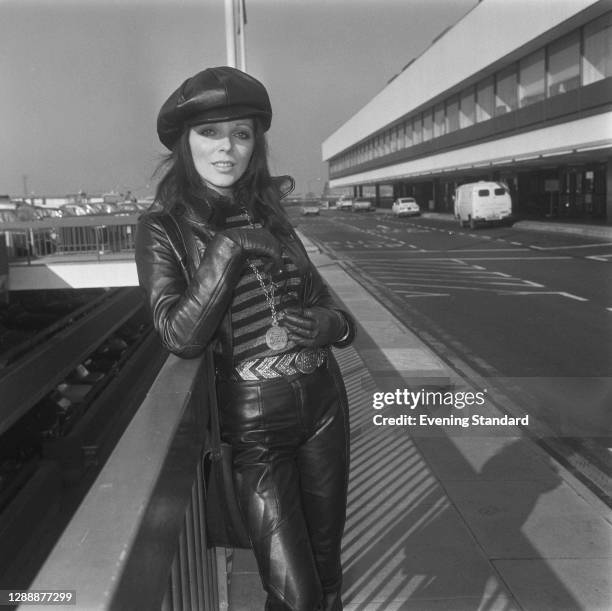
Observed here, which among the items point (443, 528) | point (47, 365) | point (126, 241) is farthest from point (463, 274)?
point (443, 528)

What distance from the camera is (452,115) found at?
41750mm

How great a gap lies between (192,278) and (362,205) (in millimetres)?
67449

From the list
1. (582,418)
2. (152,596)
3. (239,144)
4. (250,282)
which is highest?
(239,144)

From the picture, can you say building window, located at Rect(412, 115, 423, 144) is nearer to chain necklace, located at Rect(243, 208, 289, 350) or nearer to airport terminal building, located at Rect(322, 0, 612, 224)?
airport terminal building, located at Rect(322, 0, 612, 224)

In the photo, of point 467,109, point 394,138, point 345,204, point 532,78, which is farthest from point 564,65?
point 345,204

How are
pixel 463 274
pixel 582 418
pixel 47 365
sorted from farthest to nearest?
pixel 463 274 → pixel 47 365 → pixel 582 418

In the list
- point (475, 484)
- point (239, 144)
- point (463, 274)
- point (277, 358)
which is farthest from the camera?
point (463, 274)

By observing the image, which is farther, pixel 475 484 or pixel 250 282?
pixel 475 484

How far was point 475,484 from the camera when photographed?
441 centimetres

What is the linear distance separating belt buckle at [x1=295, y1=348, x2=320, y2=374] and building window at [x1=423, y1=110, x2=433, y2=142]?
152ft

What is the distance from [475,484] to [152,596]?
3488mm

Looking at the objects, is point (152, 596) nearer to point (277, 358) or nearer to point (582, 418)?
point (277, 358)

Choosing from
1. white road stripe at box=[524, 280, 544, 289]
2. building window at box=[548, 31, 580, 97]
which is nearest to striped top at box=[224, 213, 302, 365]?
white road stripe at box=[524, 280, 544, 289]

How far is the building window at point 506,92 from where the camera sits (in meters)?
32.2
